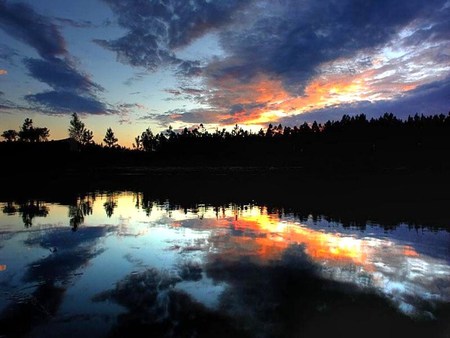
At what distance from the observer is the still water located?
8.77 metres

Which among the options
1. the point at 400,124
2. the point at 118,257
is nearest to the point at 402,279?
the point at 118,257

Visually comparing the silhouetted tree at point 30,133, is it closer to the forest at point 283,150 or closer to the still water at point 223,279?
the forest at point 283,150

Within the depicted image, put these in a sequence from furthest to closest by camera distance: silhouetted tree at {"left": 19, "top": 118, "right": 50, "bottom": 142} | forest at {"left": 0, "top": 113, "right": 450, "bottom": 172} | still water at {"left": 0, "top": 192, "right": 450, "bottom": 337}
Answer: silhouetted tree at {"left": 19, "top": 118, "right": 50, "bottom": 142}, forest at {"left": 0, "top": 113, "right": 450, "bottom": 172}, still water at {"left": 0, "top": 192, "right": 450, "bottom": 337}

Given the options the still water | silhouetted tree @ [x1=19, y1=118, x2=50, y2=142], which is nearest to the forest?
silhouetted tree @ [x1=19, y1=118, x2=50, y2=142]

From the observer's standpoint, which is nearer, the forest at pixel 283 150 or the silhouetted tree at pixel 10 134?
the forest at pixel 283 150

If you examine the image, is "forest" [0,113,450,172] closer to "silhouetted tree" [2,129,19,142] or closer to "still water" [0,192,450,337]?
"silhouetted tree" [2,129,19,142]

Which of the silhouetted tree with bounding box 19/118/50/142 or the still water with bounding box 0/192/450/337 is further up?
the silhouetted tree with bounding box 19/118/50/142

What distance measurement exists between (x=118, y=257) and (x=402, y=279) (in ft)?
36.0

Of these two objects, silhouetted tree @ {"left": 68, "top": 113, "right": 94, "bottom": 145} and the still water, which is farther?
silhouetted tree @ {"left": 68, "top": 113, "right": 94, "bottom": 145}

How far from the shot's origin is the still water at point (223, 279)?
8.77m

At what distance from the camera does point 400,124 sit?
165000 mm

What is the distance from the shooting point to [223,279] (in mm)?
12055

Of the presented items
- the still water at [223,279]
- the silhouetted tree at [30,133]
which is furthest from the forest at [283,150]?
the still water at [223,279]

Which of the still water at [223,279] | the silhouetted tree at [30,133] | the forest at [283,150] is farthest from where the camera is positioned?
the silhouetted tree at [30,133]
